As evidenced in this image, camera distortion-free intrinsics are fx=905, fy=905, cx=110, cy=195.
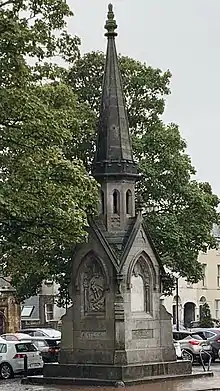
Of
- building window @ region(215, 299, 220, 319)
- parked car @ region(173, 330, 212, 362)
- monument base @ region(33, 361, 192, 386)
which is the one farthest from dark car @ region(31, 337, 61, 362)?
building window @ region(215, 299, 220, 319)

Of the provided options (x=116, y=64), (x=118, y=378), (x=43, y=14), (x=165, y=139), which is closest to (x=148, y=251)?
(x=118, y=378)

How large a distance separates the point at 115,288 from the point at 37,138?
608 cm

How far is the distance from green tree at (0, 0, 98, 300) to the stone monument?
2413 mm

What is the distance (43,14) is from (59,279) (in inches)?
607

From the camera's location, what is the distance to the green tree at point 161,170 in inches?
1513

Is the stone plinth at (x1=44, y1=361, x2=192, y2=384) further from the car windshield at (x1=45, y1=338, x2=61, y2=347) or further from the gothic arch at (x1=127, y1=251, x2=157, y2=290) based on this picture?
the car windshield at (x1=45, y1=338, x2=61, y2=347)

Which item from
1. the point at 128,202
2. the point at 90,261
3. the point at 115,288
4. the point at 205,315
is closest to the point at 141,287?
the point at 115,288

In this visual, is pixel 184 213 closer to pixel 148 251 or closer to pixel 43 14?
pixel 148 251

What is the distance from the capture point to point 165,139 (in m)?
39.4

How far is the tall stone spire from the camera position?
29388 millimetres

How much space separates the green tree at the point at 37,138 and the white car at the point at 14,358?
1049 centimetres

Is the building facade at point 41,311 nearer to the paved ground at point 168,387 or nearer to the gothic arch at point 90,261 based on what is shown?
the paved ground at point 168,387

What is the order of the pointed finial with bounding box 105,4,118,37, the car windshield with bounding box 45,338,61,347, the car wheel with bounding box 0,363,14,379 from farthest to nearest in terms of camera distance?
1. the car windshield with bounding box 45,338,61,347
2. the car wheel with bounding box 0,363,14,379
3. the pointed finial with bounding box 105,4,118,37

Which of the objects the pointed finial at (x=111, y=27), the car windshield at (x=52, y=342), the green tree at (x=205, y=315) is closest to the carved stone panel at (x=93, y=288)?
the pointed finial at (x=111, y=27)
